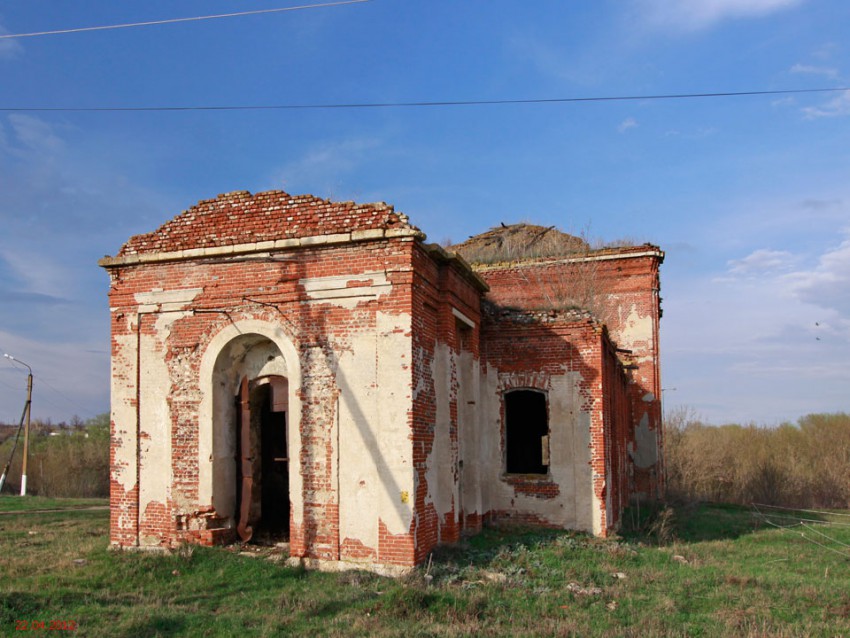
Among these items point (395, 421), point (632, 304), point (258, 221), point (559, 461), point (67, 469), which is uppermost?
point (258, 221)

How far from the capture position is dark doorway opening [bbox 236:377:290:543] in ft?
38.7

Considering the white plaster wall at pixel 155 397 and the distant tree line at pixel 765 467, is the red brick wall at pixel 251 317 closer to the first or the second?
the white plaster wall at pixel 155 397

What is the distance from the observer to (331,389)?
432 inches

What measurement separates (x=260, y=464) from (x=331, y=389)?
259 centimetres

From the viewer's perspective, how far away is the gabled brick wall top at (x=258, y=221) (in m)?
11.2

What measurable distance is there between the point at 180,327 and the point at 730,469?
23.9 m

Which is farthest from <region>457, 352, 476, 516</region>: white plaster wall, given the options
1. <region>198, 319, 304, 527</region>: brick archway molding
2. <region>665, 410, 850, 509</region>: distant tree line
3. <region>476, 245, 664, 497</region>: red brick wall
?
<region>665, 410, 850, 509</region>: distant tree line

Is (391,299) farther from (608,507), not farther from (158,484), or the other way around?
(608,507)

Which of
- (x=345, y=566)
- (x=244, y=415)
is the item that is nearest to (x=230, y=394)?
(x=244, y=415)

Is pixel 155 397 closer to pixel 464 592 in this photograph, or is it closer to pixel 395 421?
pixel 395 421

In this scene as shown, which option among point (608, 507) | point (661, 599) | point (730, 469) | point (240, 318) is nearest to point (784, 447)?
point (730, 469)

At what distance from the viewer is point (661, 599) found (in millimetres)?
8930

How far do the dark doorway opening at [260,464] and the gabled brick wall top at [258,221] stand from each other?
2.53 m

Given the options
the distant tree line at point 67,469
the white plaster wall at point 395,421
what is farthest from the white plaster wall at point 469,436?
the distant tree line at point 67,469
